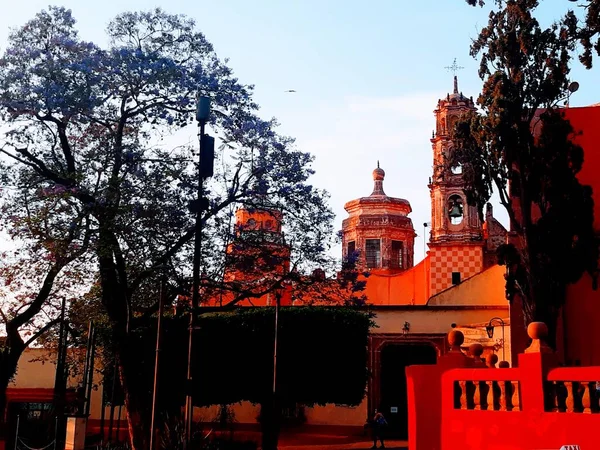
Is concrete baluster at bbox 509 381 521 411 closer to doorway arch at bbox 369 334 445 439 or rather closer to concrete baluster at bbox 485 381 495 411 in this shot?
concrete baluster at bbox 485 381 495 411

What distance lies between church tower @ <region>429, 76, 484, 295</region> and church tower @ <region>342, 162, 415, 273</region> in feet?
16.6

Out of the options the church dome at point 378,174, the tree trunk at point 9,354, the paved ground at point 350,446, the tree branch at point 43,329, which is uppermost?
the church dome at point 378,174

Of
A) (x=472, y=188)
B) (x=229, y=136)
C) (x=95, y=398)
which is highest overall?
(x=229, y=136)

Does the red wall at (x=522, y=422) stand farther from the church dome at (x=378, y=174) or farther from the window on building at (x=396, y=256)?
the church dome at (x=378, y=174)

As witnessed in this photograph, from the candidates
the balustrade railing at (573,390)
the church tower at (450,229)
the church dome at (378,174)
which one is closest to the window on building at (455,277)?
the church tower at (450,229)

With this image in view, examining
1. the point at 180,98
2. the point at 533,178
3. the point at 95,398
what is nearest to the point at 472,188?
the point at 533,178

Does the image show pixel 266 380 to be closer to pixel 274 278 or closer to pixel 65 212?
pixel 274 278

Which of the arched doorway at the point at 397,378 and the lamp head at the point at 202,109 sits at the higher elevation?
the lamp head at the point at 202,109

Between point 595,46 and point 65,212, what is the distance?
1056 centimetres

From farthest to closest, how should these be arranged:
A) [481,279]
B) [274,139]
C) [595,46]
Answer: [481,279]
[274,139]
[595,46]

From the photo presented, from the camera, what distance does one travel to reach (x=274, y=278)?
57.9 feet

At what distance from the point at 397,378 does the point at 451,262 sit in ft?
22.9

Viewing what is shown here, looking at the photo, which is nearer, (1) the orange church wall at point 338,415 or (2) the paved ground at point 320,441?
(2) the paved ground at point 320,441

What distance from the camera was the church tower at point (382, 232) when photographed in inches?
1599
